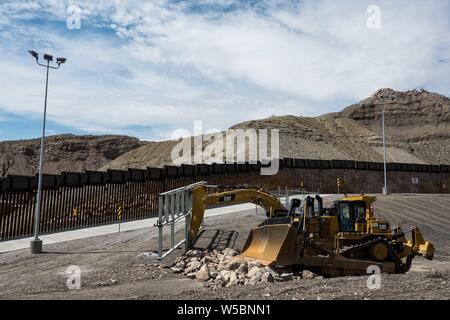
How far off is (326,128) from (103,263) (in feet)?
251

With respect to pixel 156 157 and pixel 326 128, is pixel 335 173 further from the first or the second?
pixel 326 128

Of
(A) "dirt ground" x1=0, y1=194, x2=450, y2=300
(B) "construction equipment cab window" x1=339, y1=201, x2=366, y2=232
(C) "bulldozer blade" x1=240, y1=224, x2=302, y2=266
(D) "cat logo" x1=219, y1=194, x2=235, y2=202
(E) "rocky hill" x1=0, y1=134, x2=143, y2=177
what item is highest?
(E) "rocky hill" x1=0, y1=134, x2=143, y2=177

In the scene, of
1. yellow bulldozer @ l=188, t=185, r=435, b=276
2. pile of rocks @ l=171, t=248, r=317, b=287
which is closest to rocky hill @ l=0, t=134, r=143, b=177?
pile of rocks @ l=171, t=248, r=317, b=287

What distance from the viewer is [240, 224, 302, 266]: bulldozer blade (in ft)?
38.1

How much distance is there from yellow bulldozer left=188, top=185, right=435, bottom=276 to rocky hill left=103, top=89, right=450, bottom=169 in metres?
43.9

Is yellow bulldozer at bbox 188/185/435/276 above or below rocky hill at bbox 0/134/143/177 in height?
below

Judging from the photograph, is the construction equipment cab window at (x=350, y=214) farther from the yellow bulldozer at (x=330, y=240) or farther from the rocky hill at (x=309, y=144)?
the rocky hill at (x=309, y=144)

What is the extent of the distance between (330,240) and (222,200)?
3717mm

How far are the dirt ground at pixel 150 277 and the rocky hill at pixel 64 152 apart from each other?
65.4 metres

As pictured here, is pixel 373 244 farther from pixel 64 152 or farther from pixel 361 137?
pixel 64 152

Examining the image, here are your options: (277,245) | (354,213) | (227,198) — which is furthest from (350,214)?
(227,198)

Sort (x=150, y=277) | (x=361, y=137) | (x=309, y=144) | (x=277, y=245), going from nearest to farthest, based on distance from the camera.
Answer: (x=150, y=277) → (x=277, y=245) → (x=309, y=144) → (x=361, y=137)

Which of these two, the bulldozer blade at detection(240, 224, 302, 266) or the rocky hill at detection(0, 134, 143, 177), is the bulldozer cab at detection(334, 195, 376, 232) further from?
the rocky hill at detection(0, 134, 143, 177)

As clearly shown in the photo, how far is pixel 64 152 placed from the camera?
283 ft
